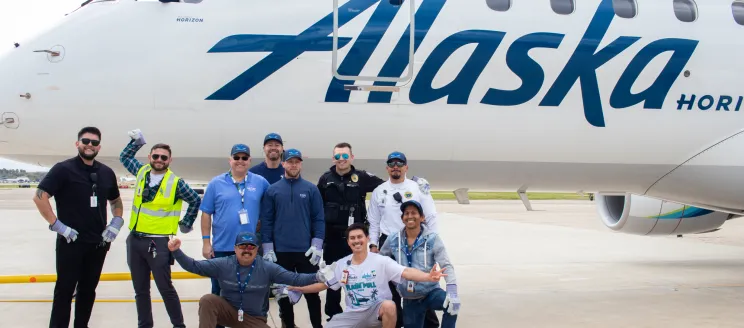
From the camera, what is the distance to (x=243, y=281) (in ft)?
16.8

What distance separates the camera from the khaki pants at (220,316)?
4.98 m

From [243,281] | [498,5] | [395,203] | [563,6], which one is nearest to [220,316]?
[243,281]

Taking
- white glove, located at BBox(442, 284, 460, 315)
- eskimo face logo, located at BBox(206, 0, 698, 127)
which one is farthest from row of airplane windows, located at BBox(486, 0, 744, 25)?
white glove, located at BBox(442, 284, 460, 315)

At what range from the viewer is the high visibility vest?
548 centimetres

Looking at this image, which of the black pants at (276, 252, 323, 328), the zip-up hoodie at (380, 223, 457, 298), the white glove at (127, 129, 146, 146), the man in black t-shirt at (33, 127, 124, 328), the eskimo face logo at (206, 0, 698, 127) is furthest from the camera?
the eskimo face logo at (206, 0, 698, 127)

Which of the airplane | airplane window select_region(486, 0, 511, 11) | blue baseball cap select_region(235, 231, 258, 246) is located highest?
airplane window select_region(486, 0, 511, 11)

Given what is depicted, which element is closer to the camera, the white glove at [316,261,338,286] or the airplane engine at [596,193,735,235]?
the white glove at [316,261,338,286]

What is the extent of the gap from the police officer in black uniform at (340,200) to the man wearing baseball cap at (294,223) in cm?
24

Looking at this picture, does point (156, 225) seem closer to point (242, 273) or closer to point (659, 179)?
point (242, 273)

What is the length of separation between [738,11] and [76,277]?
771cm

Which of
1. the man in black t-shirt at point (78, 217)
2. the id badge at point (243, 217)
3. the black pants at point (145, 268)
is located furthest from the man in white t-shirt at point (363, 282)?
the man in black t-shirt at point (78, 217)

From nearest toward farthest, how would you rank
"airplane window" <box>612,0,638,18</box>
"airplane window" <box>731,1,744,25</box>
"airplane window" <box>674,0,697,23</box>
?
"airplane window" <box>612,0,638,18</box> < "airplane window" <box>674,0,697,23</box> < "airplane window" <box>731,1,744,25</box>

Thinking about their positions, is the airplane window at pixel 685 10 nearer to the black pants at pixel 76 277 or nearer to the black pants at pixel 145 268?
the black pants at pixel 145 268

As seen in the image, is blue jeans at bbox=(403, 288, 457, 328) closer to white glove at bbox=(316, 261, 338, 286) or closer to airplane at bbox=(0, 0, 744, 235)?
white glove at bbox=(316, 261, 338, 286)
